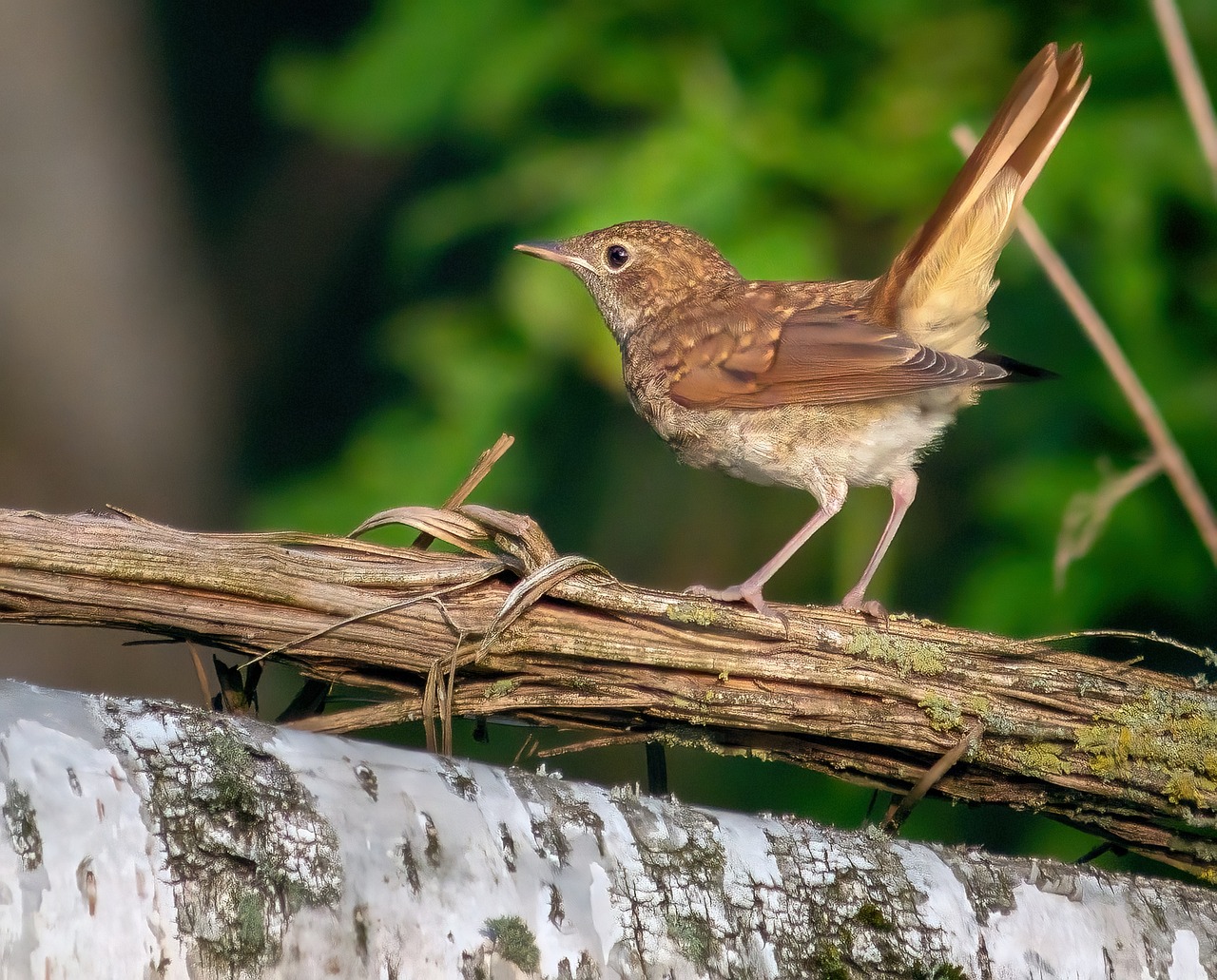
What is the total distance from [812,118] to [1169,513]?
1.57 metres

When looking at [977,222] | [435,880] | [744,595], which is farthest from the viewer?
[977,222]

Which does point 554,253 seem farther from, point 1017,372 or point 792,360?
point 1017,372

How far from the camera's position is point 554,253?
12.8ft

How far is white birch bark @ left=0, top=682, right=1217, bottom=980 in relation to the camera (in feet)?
4.35

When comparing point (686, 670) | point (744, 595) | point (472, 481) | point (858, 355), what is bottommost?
Result: point (686, 670)

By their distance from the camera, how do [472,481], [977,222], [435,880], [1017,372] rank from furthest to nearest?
[1017,372] → [977,222] → [472,481] → [435,880]

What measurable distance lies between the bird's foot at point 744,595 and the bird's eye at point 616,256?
1.49m

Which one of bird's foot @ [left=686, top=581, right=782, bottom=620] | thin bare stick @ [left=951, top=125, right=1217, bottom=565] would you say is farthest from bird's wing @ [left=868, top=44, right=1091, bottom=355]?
bird's foot @ [left=686, top=581, right=782, bottom=620]

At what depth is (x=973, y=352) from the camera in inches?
139

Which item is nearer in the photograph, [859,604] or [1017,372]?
A: [859,604]

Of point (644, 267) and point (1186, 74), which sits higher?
point (644, 267)

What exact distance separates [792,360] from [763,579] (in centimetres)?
72

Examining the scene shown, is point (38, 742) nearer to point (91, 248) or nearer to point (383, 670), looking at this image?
point (383, 670)

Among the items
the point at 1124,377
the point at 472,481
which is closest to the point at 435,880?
the point at 472,481
